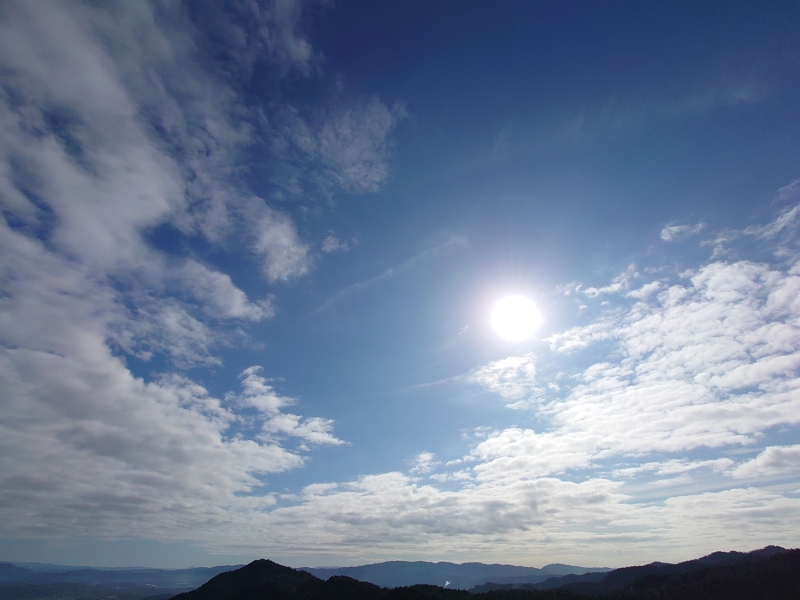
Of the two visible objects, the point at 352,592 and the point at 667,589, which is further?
the point at 352,592

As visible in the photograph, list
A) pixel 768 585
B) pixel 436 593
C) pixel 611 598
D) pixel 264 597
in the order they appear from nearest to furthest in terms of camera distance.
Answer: pixel 768 585
pixel 436 593
pixel 611 598
pixel 264 597

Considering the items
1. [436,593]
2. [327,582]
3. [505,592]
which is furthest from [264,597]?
[505,592]

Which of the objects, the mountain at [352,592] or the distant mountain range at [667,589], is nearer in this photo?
the distant mountain range at [667,589]

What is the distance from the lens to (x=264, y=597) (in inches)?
6654

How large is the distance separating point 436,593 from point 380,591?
30.2m

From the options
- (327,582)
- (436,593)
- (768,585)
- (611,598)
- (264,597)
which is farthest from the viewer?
(264,597)

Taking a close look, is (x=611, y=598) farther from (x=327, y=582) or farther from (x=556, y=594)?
(x=327, y=582)

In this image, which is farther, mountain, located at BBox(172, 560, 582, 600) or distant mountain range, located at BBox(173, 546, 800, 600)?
mountain, located at BBox(172, 560, 582, 600)

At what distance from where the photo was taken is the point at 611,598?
135375 mm

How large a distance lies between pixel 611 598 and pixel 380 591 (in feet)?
265

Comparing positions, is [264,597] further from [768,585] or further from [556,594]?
[768,585]

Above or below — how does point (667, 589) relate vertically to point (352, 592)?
below

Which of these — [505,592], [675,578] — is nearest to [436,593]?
[505,592]

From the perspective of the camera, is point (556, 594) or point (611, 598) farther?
point (611, 598)
